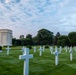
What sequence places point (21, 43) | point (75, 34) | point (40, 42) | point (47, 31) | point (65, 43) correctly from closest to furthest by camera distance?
1. point (75, 34)
2. point (65, 43)
3. point (21, 43)
4. point (40, 42)
5. point (47, 31)

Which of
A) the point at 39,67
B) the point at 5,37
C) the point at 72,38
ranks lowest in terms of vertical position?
the point at 39,67

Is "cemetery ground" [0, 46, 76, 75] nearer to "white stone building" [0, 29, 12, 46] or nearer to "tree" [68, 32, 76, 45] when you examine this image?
"tree" [68, 32, 76, 45]

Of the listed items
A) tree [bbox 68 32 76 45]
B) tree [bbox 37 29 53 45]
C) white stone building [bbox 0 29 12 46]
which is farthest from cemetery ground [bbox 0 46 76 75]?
tree [bbox 37 29 53 45]

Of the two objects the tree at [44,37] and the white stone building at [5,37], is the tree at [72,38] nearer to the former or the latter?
the white stone building at [5,37]

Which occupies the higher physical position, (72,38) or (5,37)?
(5,37)

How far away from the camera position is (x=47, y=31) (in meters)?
78.7

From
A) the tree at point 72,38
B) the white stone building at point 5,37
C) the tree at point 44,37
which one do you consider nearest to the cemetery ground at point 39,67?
the tree at point 72,38

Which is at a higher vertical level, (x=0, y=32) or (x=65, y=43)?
(x=0, y=32)

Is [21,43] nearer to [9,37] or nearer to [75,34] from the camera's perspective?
[9,37]

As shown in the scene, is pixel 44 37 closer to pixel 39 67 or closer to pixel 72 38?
pixel 72 38

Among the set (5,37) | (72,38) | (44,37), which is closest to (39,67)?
(72,38)

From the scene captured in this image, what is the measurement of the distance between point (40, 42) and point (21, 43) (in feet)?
45.1

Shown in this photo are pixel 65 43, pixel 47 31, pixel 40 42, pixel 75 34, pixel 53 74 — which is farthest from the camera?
pixel 47 31

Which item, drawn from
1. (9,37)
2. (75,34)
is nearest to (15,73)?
(75,34)
